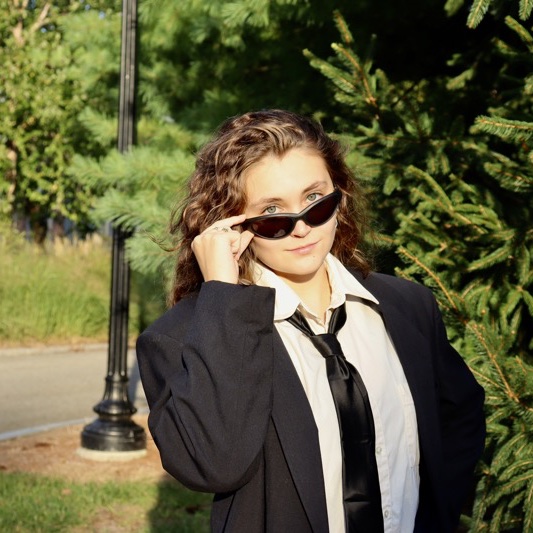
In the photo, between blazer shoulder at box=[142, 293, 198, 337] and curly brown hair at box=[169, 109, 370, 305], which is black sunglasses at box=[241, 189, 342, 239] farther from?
blazer shoulder at box=[142, 293, 198, 337]

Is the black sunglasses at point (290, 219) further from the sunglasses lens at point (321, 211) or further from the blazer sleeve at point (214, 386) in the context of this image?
the blazer sleeve at point (214, 386)

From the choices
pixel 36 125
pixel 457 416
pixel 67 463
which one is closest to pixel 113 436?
pixel 67 463

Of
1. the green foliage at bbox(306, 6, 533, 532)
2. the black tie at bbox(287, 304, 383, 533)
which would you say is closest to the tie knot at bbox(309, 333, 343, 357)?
the black tie at bbox(287, 304, 383, 533)

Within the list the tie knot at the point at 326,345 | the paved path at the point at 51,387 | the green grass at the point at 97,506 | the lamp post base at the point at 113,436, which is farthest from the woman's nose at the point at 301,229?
the paved path at the point at 51,387

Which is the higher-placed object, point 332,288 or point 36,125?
point 332,288

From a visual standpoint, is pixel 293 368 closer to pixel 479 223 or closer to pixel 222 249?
pixel 222 249

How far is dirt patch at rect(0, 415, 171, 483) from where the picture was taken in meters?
6.36

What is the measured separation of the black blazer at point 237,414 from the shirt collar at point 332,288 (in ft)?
0.22

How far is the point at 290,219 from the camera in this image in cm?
218

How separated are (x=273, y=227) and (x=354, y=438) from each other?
52cm

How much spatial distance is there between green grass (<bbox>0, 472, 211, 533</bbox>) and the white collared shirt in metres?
3.22

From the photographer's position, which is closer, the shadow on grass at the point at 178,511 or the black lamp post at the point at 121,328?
the shadow on grass at the point at 178,511

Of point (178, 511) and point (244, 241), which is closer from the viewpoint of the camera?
point (244, 241)

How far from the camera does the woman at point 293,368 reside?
1992 mm
